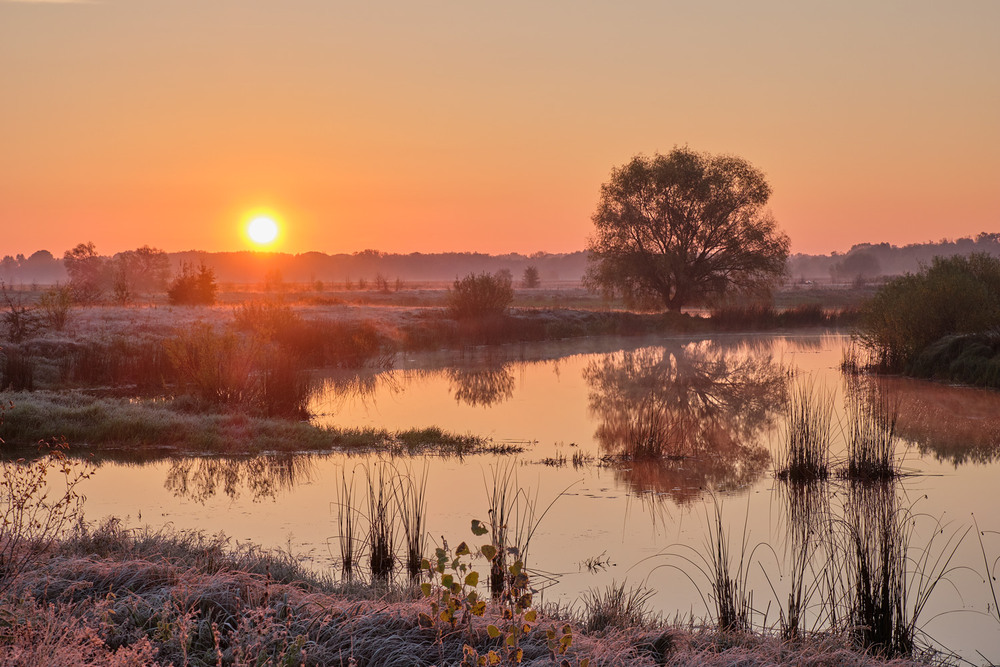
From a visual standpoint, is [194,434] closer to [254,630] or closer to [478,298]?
[254,630]

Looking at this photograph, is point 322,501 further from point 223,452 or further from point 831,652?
point 831,652

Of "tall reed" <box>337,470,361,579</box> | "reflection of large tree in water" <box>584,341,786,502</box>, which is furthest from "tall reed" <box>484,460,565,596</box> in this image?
"reflection of large tree in water" <box>584,341,786,502</box>

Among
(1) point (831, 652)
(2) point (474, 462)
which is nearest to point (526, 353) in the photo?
(2) point (474, 462)

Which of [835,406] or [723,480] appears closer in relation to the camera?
[723,480]

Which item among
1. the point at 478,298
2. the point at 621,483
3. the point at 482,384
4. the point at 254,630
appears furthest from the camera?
the point at 478,298

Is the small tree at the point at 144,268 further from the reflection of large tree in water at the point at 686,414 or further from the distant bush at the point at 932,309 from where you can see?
the distant bush at the point at 932,309

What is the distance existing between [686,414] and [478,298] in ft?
60.3

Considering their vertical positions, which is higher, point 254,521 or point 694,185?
point 694,185

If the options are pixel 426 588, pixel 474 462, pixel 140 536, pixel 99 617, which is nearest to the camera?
pixel 426 588

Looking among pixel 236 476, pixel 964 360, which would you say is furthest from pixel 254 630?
pixel 964 360

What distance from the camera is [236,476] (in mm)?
10617

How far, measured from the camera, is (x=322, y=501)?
930 centimetres

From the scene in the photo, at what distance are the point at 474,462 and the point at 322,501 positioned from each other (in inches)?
107

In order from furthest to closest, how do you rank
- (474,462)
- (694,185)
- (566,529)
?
(694,185)
(474,462)
(566,529)
